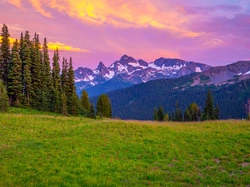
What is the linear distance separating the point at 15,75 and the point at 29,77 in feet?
10.5

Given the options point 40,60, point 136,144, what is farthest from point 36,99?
point 136,144

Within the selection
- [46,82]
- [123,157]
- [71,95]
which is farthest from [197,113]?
[123,157]

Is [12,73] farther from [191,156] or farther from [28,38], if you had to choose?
[191,156]

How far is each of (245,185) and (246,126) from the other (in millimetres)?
17298

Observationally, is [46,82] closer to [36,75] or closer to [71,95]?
[36,75]

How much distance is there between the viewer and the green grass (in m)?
11.9

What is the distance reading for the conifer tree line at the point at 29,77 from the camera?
50.5 meters

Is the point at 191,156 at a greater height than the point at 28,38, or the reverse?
the point at 28,38

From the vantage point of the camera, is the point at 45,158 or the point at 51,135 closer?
the point at 45,158

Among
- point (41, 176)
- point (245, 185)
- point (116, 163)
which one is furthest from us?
point (116, 163)

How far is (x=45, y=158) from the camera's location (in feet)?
51.9

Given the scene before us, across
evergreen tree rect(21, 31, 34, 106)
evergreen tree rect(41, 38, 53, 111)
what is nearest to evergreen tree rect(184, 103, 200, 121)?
evergreen tree rect(41, 38, 53, 111)

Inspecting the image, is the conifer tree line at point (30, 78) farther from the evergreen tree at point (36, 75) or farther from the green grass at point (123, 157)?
the green grass at point (123, 157)

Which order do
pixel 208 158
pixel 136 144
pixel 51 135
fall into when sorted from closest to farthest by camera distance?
pixel 208 158 → pixel 136 144 → pixel 51 135
